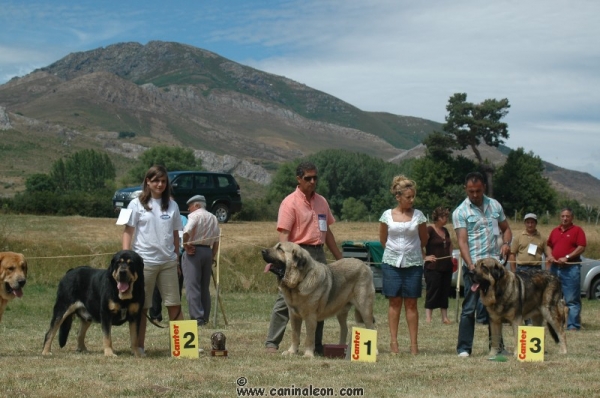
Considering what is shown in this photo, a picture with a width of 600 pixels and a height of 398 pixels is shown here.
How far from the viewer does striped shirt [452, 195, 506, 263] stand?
28.7ft

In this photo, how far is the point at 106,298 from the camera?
8211 millimetres

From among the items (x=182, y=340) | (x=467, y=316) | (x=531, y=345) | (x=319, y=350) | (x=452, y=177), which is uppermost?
(x=452, y=177)

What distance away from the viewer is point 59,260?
2016 centimetres

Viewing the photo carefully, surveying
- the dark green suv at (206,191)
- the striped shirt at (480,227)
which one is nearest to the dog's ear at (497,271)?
the striped shirt at (480,227)

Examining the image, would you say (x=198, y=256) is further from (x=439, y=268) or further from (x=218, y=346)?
(x=439, y=268)

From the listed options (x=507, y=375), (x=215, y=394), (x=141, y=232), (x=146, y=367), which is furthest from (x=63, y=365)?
(x=507, y=375)

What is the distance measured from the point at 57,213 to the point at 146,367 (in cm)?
2641

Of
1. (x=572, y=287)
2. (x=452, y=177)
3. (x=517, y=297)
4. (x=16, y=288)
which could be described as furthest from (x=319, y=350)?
(x=452, y=177)

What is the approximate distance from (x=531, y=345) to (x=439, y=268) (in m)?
5.57

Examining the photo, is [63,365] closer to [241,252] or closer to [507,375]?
[507,375]

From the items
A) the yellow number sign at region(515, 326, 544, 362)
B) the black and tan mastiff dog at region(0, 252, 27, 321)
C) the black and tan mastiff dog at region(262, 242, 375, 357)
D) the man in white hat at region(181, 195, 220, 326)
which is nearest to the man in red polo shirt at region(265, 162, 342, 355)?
the black and tan mastiff dog at region(262, 242, 375, 357)

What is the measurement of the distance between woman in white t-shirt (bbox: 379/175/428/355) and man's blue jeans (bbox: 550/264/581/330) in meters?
4.77

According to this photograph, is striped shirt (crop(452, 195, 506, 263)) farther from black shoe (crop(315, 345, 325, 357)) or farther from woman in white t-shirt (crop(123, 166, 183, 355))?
woman in white t-shirt (crop(123, 166, 183, 355))

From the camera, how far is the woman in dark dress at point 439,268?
13984mm
